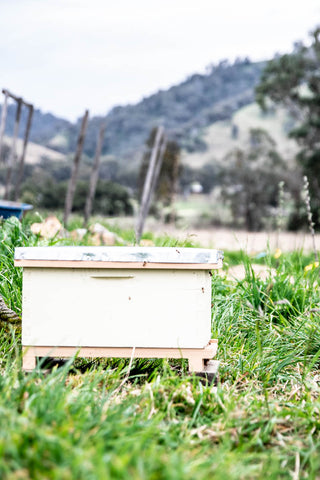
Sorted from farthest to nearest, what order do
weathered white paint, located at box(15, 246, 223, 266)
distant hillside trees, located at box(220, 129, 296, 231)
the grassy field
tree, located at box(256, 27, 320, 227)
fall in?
1. distant hillside trees, located at box(220, 129, 296, 231)
2. tree, located at box(256, 27, 320, 227)
3. weathered white paint, located at box(15, 246, 223, 266)
4. the grassy field

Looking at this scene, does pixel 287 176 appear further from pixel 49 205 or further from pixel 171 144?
pixel 49 205

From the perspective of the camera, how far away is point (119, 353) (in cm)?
277

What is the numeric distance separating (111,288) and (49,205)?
27.2 meters

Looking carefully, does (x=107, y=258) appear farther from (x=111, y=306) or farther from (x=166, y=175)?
(x=166, y=175)

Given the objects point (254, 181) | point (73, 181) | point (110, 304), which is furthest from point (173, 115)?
point (110, 304)

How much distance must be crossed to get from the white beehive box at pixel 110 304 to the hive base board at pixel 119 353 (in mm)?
30

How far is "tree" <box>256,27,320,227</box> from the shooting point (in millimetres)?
22484

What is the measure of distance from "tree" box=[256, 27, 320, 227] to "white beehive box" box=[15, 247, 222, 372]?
20.2m

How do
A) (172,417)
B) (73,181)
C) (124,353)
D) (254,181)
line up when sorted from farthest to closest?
(254,181)
(73,181)
(124,353)
(172,417)

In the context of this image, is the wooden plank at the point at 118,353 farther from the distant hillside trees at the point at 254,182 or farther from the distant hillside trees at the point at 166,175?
the distant hillside trees at the point at 166,175

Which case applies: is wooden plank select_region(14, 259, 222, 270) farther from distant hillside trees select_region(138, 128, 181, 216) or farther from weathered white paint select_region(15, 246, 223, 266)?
distant hillside trees select_region(138, 128, 181, 216)

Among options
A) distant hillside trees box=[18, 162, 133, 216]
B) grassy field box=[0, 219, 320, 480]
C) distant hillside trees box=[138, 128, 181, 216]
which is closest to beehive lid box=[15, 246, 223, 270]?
grassy field box=[0, 219, 320, 480]

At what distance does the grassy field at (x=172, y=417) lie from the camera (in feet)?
5.18

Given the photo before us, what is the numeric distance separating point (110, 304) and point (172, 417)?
65cm
